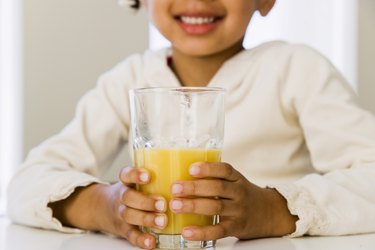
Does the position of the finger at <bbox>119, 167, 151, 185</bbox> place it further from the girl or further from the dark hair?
the dark hair

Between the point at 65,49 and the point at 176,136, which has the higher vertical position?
the point at 176,136

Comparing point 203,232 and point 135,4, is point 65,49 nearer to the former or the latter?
point 135,4

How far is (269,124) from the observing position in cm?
119

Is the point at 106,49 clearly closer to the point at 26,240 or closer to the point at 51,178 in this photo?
the point at 51,178

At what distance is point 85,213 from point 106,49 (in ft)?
3.15

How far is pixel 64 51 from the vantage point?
6.05 ft

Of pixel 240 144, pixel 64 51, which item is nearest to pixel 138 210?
pixel 240 144

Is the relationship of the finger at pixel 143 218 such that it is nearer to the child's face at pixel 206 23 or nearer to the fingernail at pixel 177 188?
the fingernail at pixel 177 188

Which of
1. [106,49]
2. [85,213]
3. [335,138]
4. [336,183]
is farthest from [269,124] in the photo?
[106,49]

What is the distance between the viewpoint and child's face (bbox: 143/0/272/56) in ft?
3.81

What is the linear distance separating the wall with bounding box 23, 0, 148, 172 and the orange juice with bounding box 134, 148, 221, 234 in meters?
1.10

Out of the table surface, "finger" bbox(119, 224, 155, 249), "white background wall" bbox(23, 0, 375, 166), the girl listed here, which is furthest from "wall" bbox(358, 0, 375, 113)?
"finger" bbox(119, 224, 155, 249)

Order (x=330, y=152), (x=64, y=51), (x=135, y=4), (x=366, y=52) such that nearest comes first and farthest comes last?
(x=330, y=152) < (x=135, y=4) < (x=64, y=51) < (x=366, y=52)

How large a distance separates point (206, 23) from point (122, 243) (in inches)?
18.1
